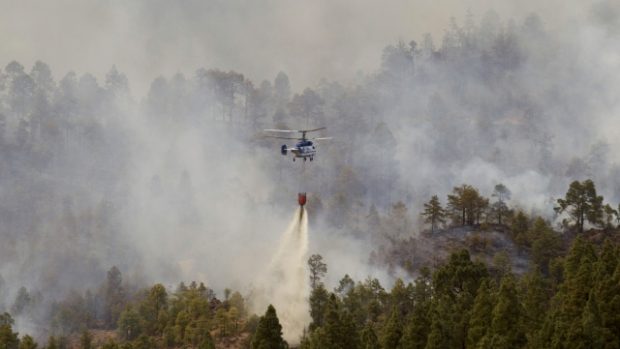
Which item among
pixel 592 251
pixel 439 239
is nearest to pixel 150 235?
pixel 439 239

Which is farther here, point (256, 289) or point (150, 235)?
point (150, 235)

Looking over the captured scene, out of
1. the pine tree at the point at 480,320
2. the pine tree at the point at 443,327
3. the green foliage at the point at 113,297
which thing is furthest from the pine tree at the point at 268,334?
the green foliage at the point at 113,297

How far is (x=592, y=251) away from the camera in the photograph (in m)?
92.9

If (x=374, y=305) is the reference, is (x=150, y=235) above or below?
above

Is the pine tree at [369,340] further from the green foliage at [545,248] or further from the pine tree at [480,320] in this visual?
the green foliage at [545,248]

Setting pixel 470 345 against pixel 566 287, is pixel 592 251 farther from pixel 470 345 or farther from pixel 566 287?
pixel 470 345

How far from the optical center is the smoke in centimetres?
12444

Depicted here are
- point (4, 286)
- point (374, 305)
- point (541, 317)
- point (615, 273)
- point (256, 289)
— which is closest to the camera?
point (615, 273)

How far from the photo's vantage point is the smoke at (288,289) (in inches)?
4899

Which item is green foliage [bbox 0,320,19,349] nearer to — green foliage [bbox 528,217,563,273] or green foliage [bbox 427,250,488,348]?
green foliage [bbox 427,250,488,348]

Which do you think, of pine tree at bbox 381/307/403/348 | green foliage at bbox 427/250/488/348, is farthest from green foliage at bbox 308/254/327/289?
pine tree at bbox 381/307/403/348

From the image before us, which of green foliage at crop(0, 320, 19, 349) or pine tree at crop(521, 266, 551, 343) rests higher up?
pine tree at crop(521, 266, 551, 343)

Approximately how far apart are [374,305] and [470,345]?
3529cm

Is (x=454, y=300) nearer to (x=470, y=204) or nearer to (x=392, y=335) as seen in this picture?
(x=392, y=335)
